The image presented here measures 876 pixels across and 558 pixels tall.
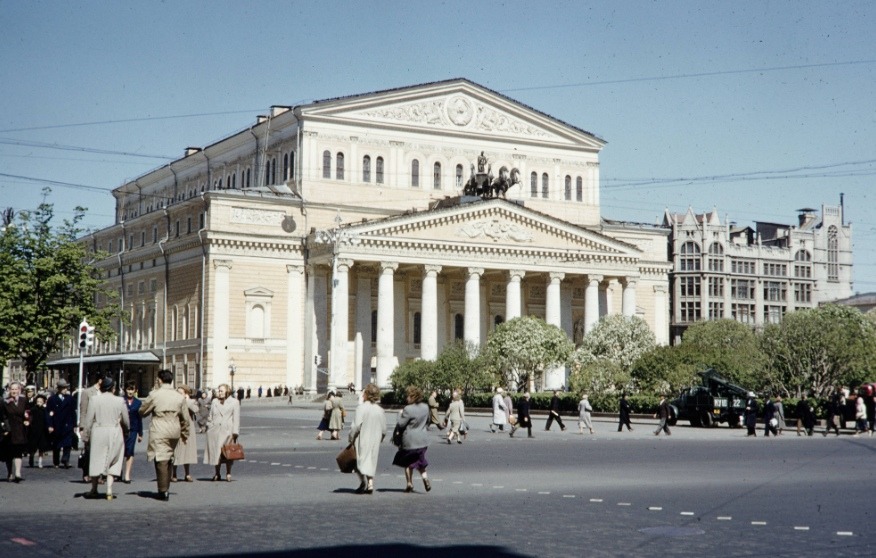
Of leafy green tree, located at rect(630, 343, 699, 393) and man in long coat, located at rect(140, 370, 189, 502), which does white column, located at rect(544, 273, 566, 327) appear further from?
man in long coat, located at rect(140, 370, 189, 502)

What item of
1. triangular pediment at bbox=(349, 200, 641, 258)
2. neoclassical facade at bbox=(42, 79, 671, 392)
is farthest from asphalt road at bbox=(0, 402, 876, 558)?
neoclassical facade at bbox=(42, 79, 671, 392)

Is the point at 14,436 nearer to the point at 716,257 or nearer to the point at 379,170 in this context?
the point at 379,170

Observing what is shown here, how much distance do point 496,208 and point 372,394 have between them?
64.4 m

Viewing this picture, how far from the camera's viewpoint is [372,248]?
262 feet

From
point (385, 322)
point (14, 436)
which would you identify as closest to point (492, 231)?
point (385, 322)

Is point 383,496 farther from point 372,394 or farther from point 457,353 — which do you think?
point 457,353

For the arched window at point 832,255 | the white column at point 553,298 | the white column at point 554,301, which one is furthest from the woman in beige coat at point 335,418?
the arched window at point 832,255

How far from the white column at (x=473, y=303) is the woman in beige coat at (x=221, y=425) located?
60.4 m

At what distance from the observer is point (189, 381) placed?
8175 cm

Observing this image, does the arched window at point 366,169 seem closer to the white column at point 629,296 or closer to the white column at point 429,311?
the white column at point 429,311

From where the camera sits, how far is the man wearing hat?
2588 cm

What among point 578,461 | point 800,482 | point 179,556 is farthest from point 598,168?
point 179,556

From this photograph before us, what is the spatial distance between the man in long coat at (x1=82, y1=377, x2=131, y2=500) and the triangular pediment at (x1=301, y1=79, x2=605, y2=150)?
65.7 metres

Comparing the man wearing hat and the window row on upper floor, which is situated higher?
the window row on upper floor
